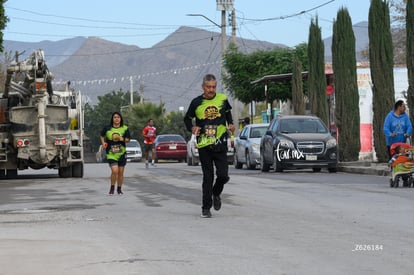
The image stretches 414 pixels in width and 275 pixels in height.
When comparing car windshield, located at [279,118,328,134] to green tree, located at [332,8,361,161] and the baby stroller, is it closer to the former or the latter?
green tree, located at [332,8,361,161]

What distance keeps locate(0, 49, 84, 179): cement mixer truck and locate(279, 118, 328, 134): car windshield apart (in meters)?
6.02

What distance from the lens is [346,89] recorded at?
1364 inches

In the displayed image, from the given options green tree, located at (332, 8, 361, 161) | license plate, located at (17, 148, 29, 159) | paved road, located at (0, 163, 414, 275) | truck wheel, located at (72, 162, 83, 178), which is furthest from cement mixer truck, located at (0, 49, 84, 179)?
green tree, located at (332, 8, 361, 161)

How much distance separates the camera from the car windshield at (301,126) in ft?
98.0

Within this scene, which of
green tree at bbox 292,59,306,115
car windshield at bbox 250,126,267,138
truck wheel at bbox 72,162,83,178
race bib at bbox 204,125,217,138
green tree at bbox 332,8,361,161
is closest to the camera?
race bib at bbox 204,125,217,138

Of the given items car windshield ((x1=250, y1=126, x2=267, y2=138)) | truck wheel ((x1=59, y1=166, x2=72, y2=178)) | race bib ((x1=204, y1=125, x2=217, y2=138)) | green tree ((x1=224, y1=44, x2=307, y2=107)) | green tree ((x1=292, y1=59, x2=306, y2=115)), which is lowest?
truck wheel ((x1=59, y1=166, x2=72, y2=178))

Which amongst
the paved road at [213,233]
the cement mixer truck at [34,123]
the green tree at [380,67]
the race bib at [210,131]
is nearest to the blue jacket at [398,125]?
the paved road at [213,233]

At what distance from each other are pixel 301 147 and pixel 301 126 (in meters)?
1.53

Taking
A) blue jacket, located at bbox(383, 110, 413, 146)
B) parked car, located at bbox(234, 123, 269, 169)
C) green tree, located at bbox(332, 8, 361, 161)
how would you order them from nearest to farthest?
blue jacket, located at bbox(383, 110, 413, 146), parked car, located at bbox(234, 123, 269, 169), green tree, located at bbox(332, 8, 361, 161)

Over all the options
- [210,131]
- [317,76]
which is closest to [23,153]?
[210,131]

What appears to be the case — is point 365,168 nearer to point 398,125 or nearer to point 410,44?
point 410,44

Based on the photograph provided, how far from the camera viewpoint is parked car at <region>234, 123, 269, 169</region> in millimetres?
34125

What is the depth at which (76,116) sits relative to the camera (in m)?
29.3

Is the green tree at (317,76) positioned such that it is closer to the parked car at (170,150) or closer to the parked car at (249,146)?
the parked car at (249,146)
